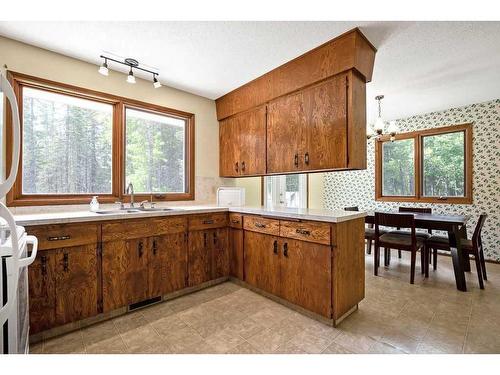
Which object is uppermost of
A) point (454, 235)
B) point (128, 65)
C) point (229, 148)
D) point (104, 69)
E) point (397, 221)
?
point (128, 65)

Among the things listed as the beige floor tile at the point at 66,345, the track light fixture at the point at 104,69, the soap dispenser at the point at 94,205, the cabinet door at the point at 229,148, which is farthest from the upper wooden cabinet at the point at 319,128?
the beige floor tile at the point at 66,345

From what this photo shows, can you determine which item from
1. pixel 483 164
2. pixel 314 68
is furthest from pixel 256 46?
pixel 483 164

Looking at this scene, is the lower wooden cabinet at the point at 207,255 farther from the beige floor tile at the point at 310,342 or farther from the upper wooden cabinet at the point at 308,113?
the beige floor tile at the point at 310,342

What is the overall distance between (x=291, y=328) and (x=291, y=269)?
0.47 metres

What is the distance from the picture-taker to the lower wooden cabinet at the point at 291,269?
6.30 feet

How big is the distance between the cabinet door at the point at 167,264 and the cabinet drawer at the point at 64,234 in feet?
1.64

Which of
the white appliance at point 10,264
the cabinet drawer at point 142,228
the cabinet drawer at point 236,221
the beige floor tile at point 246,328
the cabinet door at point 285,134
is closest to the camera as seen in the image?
the white appliance at point 10,264

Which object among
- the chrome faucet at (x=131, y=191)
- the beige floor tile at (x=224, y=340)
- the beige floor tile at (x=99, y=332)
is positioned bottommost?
the beige floor tile at (x=99, y=332)

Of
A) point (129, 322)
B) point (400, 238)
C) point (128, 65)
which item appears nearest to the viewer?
point (129, 322)

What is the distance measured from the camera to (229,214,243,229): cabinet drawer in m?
2.66

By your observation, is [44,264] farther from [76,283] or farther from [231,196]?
[231,196]

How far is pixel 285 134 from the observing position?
264 cm
